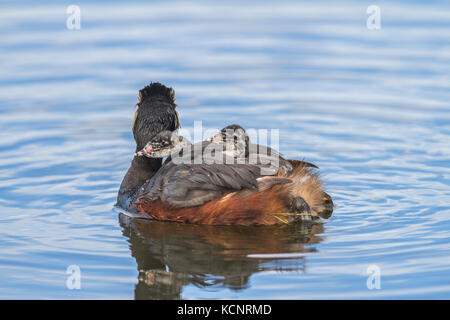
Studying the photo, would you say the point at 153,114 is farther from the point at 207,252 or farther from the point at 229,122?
the point at 229,122

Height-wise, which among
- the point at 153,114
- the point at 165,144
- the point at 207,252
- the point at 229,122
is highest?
the point at 229,122

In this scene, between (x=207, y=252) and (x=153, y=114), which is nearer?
(x=207, y=252)

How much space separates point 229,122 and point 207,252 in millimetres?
4468

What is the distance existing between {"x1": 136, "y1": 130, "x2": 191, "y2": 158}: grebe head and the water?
83 cm

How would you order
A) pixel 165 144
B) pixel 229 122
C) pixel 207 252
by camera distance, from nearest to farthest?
pixel 207 252 → pixel 165 144 → pixel 229 122

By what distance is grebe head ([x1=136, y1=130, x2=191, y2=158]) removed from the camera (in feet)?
31.4

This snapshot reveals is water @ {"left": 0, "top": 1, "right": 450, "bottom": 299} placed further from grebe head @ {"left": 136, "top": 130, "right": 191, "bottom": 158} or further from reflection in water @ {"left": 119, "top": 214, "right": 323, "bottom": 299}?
grebe head @ {"left": 136, "top": 130, "right": 191, "bottom": 158}

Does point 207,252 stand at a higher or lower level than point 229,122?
lower

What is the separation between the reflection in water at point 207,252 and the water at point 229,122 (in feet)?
0.08

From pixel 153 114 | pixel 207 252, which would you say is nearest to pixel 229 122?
pixel 153 114

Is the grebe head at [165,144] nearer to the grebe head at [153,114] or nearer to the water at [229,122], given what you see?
the grebe head at [153,114]

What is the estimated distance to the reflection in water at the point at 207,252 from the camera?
770cm

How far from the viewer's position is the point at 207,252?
838cm

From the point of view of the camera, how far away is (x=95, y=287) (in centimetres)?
759
